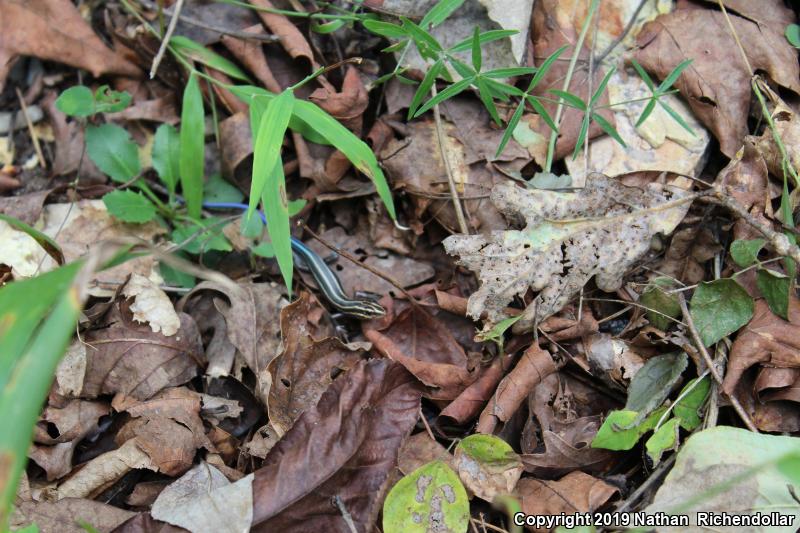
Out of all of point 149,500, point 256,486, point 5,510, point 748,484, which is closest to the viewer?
point 5,510

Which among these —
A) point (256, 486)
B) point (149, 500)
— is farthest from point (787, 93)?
point (149, 500)

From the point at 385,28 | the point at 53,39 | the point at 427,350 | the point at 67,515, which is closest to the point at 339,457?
the point at 427,350

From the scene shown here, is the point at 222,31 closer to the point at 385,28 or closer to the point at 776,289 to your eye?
Answer: the point at 385,28

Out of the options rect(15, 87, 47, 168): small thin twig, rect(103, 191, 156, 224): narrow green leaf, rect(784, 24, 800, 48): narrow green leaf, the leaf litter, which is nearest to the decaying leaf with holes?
the leaf litter

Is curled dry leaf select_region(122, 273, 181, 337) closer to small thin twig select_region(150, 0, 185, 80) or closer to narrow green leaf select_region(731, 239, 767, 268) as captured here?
small thin twig select_region(150, 0, 185, 80)

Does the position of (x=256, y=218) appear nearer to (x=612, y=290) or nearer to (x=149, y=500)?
(x=149, y=500)

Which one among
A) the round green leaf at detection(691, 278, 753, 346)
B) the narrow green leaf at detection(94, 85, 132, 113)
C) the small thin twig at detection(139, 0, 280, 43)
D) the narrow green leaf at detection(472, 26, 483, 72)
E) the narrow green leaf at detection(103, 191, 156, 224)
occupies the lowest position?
the round green leaf at detection(691, 278, 753, 346)
